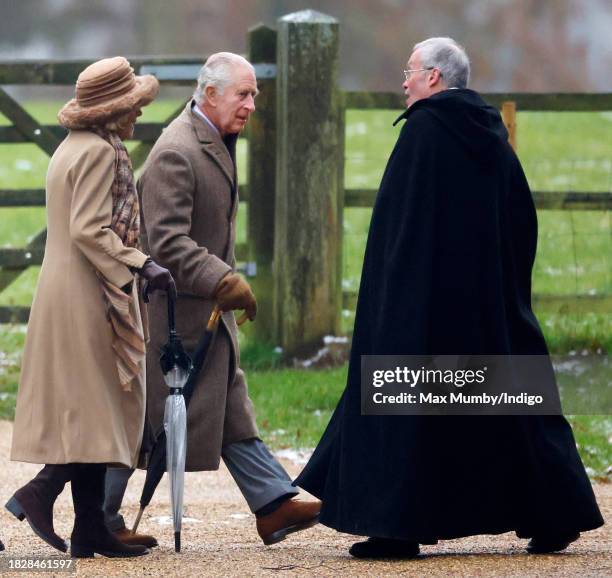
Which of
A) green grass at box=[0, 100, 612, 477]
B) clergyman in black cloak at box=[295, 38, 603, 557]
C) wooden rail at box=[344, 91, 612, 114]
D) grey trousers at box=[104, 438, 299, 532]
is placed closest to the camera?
clergyman in black cloak at box=[295, 38, 603, 557]

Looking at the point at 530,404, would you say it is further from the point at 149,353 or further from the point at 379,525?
the point at 149,353

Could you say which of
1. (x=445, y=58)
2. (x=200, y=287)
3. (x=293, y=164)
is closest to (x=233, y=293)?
(x=200, y=287)

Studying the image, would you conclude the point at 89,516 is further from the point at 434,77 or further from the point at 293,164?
the point at 293,164

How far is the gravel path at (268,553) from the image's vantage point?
5098mm

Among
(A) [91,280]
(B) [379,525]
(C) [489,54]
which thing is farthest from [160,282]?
(C) [489,54]

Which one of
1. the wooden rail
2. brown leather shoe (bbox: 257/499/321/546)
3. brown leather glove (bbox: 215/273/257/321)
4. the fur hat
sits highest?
the wooden rail

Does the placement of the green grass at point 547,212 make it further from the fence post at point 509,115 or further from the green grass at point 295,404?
the green grass at point 295,404

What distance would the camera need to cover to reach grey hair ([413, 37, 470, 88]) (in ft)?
17.8

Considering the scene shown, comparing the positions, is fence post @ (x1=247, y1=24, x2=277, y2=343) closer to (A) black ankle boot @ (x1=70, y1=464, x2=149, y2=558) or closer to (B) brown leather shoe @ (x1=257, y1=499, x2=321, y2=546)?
(B) brown leather shoe @ (x1=257, y1=499, x2=321, y2=546)

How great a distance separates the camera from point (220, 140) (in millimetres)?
5723

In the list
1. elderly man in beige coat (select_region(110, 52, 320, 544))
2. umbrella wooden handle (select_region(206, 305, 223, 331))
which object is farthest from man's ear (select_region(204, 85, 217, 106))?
umbrella wooden handle (select_region(206, 305, 223, 331))

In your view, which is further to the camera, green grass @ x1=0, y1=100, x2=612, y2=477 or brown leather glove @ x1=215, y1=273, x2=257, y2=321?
green grass @ x1=0, y1=100, x2=612, y2=477

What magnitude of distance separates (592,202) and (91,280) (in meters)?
4.77

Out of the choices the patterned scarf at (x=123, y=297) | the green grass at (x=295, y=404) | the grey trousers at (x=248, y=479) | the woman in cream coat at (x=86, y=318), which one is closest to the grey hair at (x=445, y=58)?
the woman in cream coat at (x=86, y=318)
